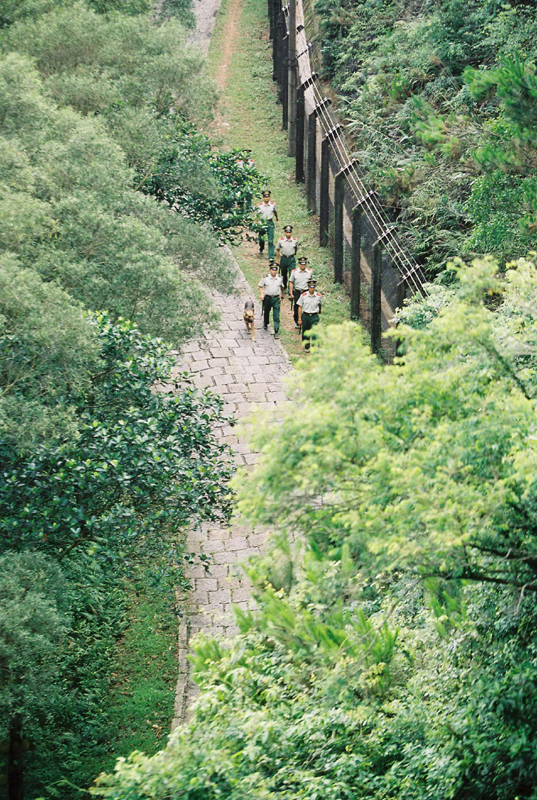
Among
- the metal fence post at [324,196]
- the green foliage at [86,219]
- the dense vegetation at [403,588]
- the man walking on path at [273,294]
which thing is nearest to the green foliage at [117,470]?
the green foliage at [86,219]

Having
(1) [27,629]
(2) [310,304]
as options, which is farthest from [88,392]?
(2) [310,304]

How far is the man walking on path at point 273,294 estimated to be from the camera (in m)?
16.4

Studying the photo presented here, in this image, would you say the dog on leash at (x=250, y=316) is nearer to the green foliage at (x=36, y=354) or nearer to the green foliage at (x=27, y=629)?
the green foliage at (x=36, y=354)

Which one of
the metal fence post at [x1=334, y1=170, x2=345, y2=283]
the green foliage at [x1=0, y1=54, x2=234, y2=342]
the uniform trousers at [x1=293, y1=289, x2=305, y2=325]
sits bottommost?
the green foliage at [x1=0, y1=54, x2=234, y2=342]

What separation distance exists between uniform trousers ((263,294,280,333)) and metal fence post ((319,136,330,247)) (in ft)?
12.6

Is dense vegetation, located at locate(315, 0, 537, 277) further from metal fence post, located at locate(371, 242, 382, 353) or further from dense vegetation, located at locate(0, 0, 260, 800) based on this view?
dense vegetation, located at locate(0, 0, 260, 800)

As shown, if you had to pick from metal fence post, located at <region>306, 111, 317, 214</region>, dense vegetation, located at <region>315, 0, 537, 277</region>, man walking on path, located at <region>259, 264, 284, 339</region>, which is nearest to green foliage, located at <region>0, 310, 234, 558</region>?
dense vegetation, located at <region>315, 0, 537, 277</region>

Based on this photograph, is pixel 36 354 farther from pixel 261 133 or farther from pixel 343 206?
pixel 261 133

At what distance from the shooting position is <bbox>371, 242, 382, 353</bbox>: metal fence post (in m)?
16.3

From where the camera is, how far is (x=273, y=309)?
16922mm

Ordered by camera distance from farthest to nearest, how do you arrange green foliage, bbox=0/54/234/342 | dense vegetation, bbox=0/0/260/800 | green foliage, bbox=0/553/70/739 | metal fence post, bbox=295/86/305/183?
metal fence post, bbox=295/86/305/183, green foliage, bbox=0/54/234/342, dense vegetation, bbox=0/0/260/800, green foliage, bbox=0/553/70/739

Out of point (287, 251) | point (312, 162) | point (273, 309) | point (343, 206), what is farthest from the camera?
point (312, 162)

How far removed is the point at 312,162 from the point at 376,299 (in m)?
6.18

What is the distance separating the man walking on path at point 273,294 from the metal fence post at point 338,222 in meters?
2.33
